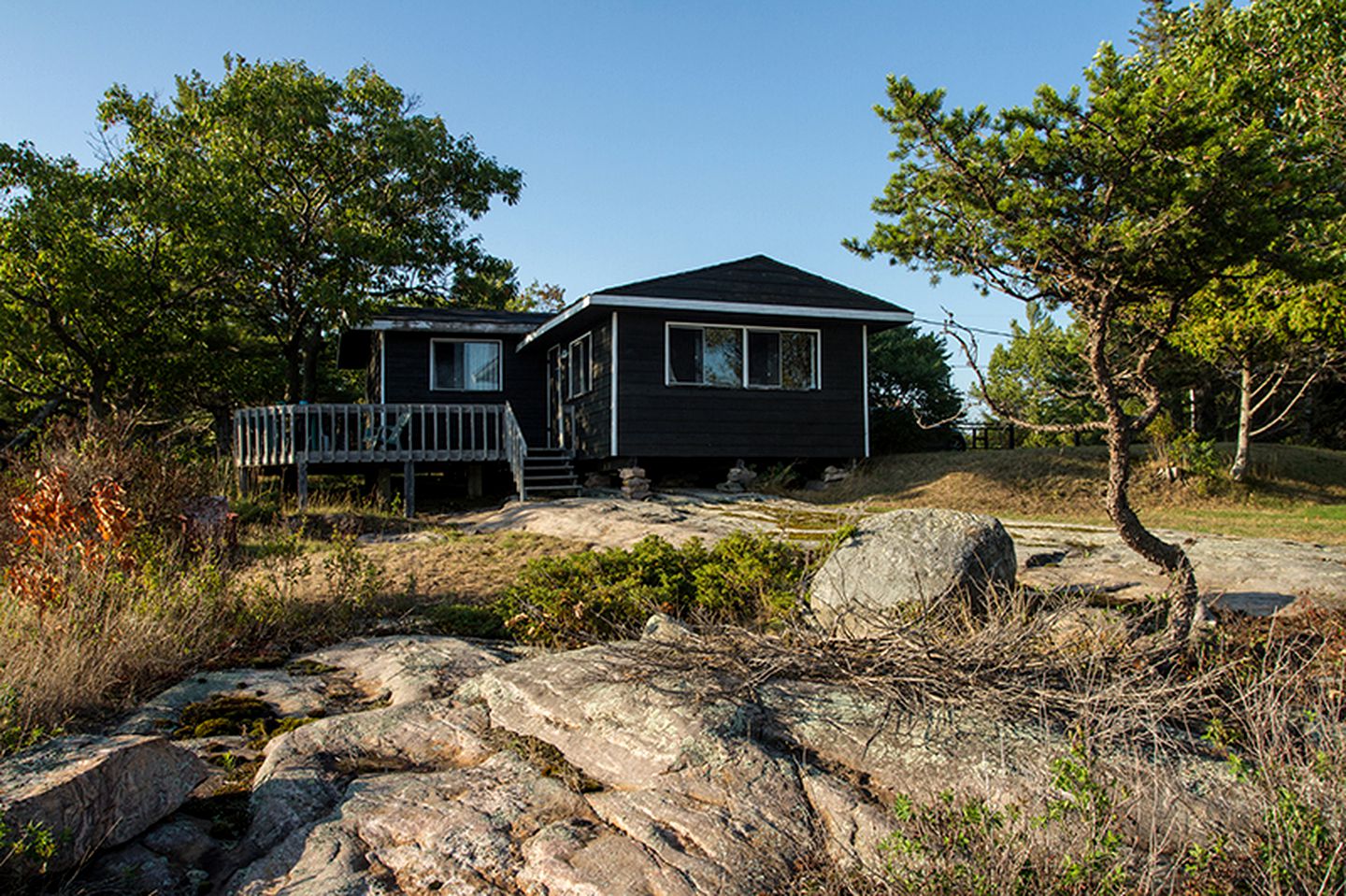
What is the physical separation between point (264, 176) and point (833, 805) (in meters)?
25.5

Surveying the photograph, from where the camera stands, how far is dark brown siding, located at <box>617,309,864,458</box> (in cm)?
1700

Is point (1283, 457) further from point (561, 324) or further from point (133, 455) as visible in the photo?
point (133, 455)

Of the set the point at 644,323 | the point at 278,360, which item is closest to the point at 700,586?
the point at 644,323

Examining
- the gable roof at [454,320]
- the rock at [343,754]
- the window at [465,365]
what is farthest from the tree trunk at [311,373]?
the rock at [343,754]

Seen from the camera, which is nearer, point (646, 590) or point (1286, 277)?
point (646, 590)

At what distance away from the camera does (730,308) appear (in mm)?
17000

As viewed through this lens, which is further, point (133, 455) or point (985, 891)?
point (133, 455)

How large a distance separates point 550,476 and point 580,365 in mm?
3188

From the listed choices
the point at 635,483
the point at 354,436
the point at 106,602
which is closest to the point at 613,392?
the point at 635,483

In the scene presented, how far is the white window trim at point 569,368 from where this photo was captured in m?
18.3

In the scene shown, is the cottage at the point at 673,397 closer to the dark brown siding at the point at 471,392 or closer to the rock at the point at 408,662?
the dark brown siding at the point at 471,392

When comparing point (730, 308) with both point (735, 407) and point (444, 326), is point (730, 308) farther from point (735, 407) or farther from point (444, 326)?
point (444, 326)

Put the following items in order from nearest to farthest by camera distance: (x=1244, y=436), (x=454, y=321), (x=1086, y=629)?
1. (x=1086, y=629)
2. (x=1244, y=436)
3. (x=454, y=321)

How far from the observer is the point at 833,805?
3.06 m
